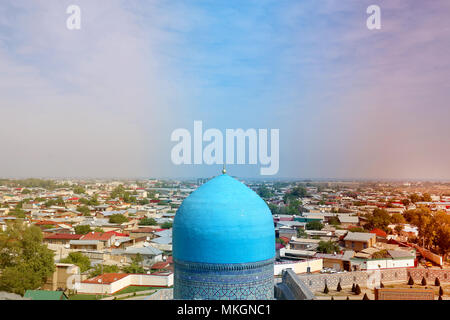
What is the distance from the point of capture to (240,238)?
6730 millimetres

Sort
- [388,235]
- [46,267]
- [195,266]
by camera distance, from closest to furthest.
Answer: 1. [195,266]
2. [46,267]
3. [388,235]

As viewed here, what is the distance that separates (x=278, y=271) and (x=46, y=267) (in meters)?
7.69

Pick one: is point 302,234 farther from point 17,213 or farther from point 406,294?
point 17,213

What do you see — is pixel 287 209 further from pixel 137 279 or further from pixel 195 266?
pixel 195 266

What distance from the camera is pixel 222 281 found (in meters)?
6.58

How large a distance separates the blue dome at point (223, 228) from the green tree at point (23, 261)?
826 cm

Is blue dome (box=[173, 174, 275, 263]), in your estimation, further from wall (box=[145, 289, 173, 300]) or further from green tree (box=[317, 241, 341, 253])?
green tree (box=[317, 241, 341, 253])

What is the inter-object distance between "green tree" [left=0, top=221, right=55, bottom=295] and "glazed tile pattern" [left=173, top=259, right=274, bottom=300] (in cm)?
828

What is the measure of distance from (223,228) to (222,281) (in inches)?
31.4

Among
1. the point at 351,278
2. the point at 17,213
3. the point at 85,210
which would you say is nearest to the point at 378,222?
the point at 351,278

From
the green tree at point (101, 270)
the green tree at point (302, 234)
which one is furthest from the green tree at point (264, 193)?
the green tree at point (101, 270)

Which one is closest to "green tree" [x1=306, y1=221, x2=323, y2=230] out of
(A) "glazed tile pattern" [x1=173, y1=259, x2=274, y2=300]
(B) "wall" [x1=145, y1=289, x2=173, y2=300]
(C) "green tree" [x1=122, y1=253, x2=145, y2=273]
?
(C) "green tree" [x1=122, y1=253, x2=145, y2=273]

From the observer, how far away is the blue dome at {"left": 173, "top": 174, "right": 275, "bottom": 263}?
669 centimetres
